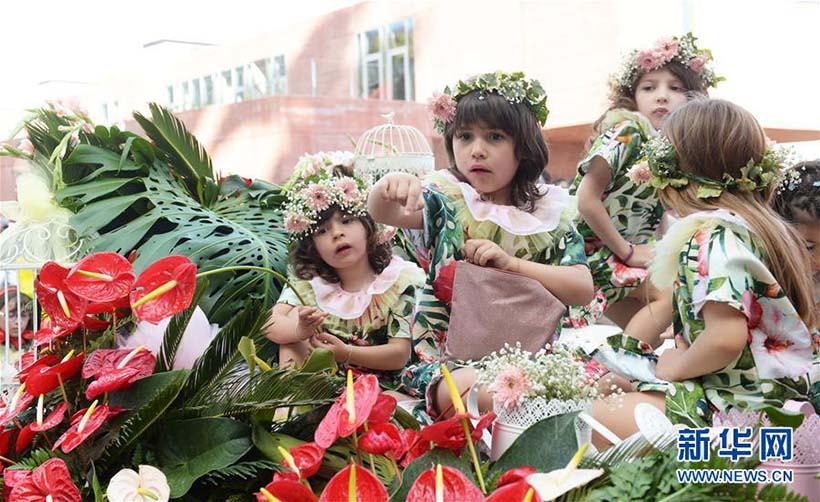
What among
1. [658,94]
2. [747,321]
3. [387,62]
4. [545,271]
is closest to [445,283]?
[545,271]

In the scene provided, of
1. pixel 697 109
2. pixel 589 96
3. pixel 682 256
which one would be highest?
pixel 697 109

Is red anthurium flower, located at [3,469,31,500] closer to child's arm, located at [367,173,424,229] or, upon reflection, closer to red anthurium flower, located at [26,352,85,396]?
red anthurium flower, located at [26,352,85,396]

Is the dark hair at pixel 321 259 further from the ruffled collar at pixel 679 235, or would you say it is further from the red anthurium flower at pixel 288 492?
the red anthurium flower at pixel 288 492

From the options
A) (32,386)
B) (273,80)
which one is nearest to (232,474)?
(32,386)

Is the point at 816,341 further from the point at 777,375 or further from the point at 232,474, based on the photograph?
the point at 232,474

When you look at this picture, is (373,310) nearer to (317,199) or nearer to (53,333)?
(317,199)

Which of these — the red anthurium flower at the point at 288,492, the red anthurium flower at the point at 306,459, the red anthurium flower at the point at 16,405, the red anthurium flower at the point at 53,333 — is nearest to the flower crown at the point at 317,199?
the red anthurium flower at the point at 53,333

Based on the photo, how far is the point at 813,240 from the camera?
2229 mm

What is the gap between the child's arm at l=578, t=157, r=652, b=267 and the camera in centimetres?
282

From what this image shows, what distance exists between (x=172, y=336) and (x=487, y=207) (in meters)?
0.91

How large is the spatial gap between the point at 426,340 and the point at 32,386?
973 millimetres

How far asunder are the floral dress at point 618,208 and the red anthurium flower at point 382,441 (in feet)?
5.66

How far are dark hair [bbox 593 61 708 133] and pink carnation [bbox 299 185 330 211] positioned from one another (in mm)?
1081

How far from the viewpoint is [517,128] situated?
210 centimetres
